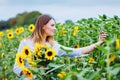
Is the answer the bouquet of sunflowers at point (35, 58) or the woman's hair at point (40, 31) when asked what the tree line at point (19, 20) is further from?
the bouquet of sunflowers at point (35, 58)

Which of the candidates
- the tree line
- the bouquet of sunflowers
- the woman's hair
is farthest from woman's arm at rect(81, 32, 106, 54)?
the tree line

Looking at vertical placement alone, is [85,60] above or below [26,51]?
below

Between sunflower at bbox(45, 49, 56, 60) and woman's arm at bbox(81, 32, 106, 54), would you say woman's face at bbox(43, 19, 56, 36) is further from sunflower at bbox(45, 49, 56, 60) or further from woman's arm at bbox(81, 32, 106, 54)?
sunflower at bbox(45, 49, 56, 60)

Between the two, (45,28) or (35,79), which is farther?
(45,28)

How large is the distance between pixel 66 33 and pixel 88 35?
4.27 feet

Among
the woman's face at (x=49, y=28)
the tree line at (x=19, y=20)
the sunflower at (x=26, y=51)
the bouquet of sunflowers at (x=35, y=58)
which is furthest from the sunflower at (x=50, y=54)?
the tree line at (x=19, y=20)

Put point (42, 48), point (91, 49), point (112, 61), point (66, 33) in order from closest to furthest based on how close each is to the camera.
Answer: point (112, 61), point (42, 48), point (91, 49), point (66, 33)

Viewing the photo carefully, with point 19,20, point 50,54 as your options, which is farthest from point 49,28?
point 19,20

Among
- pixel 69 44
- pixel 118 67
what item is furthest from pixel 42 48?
pixel 69 44

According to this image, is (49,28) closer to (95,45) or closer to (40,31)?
(40,31)

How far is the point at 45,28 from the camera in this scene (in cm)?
462

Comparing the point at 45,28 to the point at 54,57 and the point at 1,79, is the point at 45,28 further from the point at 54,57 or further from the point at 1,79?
the point at 1,79

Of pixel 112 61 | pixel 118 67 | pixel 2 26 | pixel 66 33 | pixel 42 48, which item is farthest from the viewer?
Answer: pixel 2 26

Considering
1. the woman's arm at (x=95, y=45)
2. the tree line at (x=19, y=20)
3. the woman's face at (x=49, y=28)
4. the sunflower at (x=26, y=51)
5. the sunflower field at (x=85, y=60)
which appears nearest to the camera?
the sunflower field at (x=85, y=60)
